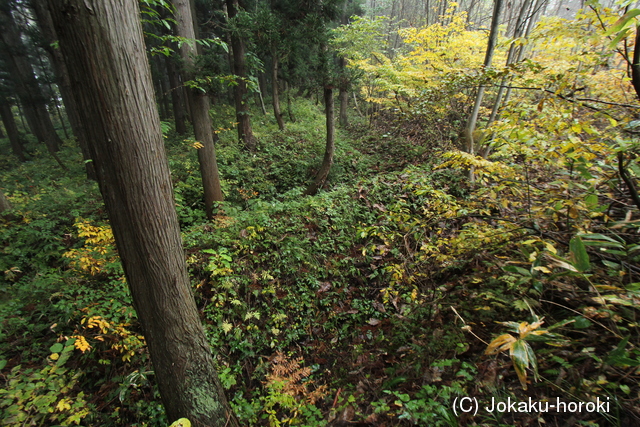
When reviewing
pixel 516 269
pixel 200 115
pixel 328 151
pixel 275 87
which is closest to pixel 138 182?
pixel 516 269

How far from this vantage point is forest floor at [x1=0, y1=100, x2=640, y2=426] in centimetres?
179

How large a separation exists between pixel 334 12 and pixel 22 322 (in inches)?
395

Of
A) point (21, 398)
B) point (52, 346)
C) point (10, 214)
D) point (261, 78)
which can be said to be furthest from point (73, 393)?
point (261, 78)

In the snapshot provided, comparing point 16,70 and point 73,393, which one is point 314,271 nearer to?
point 73,393

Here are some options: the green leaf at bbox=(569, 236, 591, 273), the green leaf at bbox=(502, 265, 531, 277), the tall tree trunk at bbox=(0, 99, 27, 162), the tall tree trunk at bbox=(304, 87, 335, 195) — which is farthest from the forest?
the tall tree trunk at bbox=(0, 99, 27, 162)

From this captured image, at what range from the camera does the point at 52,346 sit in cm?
295

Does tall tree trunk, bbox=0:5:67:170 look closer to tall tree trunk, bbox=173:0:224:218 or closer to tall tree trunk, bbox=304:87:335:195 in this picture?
tall tree trunk, bbox=173:0:224:218

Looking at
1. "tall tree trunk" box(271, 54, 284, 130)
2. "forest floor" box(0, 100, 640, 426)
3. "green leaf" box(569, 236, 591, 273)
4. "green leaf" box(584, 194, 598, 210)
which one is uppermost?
"tall tree trunk" box(271, 54, 284, 130)

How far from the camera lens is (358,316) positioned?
163 inches

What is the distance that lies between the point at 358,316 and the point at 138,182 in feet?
11.6

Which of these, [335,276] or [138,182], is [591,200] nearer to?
[138,182]

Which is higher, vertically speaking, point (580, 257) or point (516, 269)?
point (580, 257)

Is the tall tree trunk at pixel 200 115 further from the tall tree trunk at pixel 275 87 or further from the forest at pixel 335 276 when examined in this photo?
the tall tree trunk at pixel 275 87

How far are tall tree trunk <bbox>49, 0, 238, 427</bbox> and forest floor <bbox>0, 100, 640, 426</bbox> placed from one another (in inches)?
39.3
